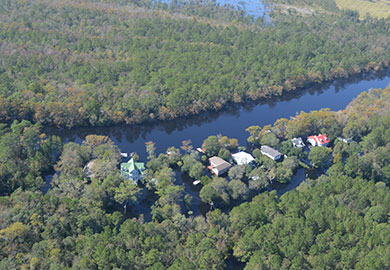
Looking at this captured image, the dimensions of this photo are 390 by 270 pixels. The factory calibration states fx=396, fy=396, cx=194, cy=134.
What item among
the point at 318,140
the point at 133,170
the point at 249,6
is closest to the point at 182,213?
the point at 133,170

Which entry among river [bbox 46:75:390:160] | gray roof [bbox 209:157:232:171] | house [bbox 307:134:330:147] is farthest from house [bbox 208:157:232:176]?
house [bbox 307:134:330:147]

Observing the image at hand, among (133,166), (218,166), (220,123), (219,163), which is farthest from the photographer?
(220,123)

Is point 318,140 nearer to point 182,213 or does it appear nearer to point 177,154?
point 177,154

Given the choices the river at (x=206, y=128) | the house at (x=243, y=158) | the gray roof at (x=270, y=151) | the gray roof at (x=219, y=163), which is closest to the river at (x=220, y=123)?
the river at (x=206, y=128)

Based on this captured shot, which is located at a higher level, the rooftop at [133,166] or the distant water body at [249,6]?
the distant water body at [249,6]

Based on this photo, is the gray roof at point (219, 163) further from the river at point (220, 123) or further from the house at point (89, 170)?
the house at point (89, 170)

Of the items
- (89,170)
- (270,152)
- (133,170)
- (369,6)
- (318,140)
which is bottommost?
(89,170)

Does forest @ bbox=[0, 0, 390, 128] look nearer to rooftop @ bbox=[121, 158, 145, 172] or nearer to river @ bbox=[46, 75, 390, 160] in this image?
river @ bbox=[46, 75, 390, 160]
